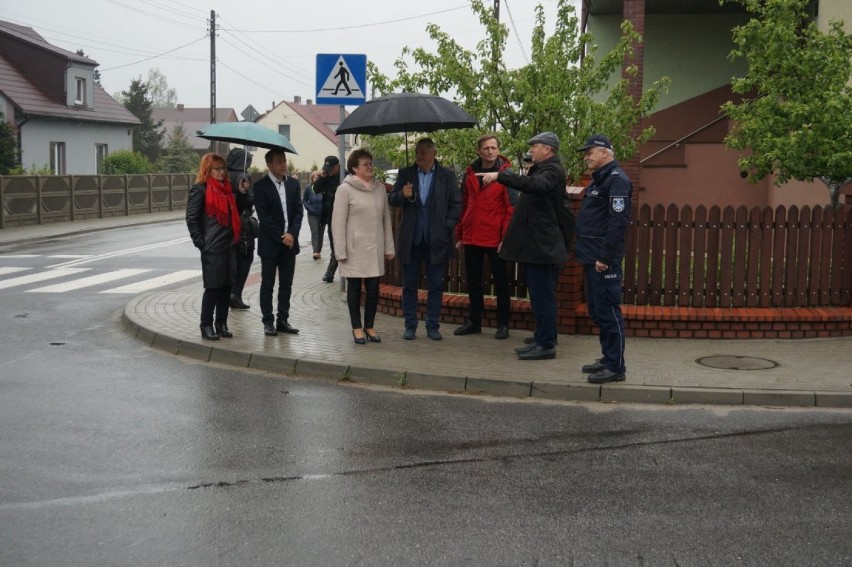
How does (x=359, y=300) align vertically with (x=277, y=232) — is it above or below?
below

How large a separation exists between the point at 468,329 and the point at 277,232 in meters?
2.08

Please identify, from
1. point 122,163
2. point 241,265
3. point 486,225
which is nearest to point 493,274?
point 486,225

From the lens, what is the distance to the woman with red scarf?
30.6ft

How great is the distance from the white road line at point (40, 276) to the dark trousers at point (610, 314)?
31.5 ft

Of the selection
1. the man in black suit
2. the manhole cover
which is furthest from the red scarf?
the manhole cover

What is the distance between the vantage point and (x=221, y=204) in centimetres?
935

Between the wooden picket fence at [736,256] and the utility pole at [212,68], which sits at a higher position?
the utility pole at [212,68]

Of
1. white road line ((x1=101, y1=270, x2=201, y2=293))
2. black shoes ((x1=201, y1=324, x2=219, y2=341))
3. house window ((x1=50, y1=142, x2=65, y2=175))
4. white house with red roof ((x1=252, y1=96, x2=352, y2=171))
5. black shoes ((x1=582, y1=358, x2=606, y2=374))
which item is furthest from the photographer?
white house with red roof ((x1=252, y1=96, x2=352, y2=171))

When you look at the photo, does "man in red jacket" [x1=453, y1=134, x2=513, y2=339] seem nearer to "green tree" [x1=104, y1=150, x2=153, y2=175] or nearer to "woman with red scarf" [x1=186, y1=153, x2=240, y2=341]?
"woman with red scarf" [x1=186, y1=153, x2=240, y2=341]

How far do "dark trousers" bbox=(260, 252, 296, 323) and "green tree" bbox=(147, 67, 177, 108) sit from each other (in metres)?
122

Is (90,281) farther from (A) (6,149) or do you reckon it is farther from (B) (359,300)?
(A) (6,149)

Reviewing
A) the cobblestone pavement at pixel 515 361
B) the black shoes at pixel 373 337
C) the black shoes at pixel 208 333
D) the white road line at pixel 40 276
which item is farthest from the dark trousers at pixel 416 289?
the white road line at pixel 40 276

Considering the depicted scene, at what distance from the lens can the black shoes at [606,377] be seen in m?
7.66

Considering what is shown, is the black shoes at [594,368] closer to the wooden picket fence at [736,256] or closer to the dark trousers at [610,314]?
the dark trousers at [610,314]
